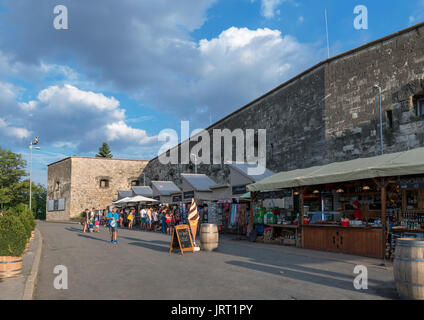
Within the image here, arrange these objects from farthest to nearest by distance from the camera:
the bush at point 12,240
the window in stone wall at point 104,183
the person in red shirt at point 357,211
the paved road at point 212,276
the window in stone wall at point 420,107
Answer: the window in stone wall at point 104,183 < the window in stone wall at point 420,107 < the person in red shirt at point 357,211 < the bush at point 12,240 < the paved road at point 212,276

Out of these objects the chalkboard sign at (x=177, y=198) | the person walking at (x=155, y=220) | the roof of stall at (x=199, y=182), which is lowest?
the person walking at (x=155, y=220)

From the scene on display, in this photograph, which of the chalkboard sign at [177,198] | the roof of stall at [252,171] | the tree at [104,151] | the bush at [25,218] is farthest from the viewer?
the tree at [104,151]

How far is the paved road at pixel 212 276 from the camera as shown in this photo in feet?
21.9

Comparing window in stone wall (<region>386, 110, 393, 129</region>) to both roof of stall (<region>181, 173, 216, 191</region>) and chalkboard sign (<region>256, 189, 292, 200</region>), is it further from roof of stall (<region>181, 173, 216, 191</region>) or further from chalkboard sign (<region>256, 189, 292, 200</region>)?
roof of stall (<region>181, 173, 216, 191</region>)

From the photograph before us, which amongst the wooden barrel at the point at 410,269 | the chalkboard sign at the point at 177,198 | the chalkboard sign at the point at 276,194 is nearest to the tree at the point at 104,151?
the chalkboard sign at the point at 177,198

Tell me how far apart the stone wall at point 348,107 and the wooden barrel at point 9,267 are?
622 inches

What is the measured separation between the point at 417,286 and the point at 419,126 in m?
12.2

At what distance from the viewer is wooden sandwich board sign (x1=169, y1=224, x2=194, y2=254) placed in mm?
13008

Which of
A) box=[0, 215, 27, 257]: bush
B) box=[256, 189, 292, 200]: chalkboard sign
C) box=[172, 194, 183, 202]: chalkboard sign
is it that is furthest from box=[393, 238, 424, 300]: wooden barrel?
box=[172, 194, 183, 202]: chalkboard sign

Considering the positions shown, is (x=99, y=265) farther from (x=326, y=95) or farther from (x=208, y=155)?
(x=208, y=155)

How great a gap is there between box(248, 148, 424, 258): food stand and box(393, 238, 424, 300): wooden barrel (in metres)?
4.60

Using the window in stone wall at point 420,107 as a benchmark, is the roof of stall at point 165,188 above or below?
below

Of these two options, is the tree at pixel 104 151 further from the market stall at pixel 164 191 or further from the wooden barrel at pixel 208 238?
the wooden barrel at pixel 208 238
